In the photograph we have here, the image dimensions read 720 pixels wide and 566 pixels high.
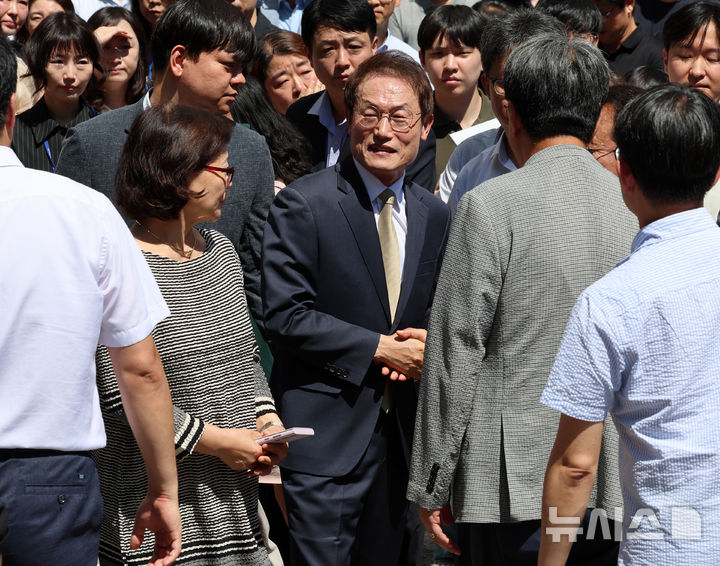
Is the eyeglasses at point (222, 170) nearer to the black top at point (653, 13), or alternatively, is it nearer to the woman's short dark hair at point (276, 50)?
the woman's short dark hair at point (276, 50)

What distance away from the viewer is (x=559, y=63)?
293cm

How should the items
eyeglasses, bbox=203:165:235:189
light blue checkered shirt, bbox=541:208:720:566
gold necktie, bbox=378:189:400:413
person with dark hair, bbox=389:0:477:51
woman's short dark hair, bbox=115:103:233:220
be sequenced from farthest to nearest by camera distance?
person with dark hair, bbox=389:0:477:51
gold necktie, bbox=378:189:400:413
eyeglasses, bbox=203:165:235:189
woman's short dark hair, bbox=115:103:233:220
light blue checkered shirt, bbox=541:208:720:566

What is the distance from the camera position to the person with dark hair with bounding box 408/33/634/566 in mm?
2803

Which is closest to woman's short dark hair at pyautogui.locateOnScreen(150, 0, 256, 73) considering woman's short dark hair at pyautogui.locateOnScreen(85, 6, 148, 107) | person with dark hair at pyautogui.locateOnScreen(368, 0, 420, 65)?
woman's short dark hair at pyautogui.locateOnScreen(85, 6, 148, 107)

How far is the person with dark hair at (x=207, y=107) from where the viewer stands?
3863mm

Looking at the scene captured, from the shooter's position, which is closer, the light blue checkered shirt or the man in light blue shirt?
the light blue checkered shirt

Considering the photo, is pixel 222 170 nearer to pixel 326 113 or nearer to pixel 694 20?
pixel 326 113

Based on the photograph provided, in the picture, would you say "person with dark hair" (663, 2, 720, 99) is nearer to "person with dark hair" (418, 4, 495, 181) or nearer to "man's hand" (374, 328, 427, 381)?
"person with dark hair" (418, 4, 495, 181)

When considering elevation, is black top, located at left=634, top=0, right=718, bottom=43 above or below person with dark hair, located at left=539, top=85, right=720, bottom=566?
above

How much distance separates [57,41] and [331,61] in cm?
184

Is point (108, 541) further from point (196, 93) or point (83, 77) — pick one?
point (83, 77)

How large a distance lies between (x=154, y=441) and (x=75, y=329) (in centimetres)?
47

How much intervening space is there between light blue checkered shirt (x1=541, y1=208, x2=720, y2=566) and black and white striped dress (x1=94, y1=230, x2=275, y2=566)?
4.33 feet

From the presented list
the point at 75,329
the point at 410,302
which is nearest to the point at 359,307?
the point at 410,302
